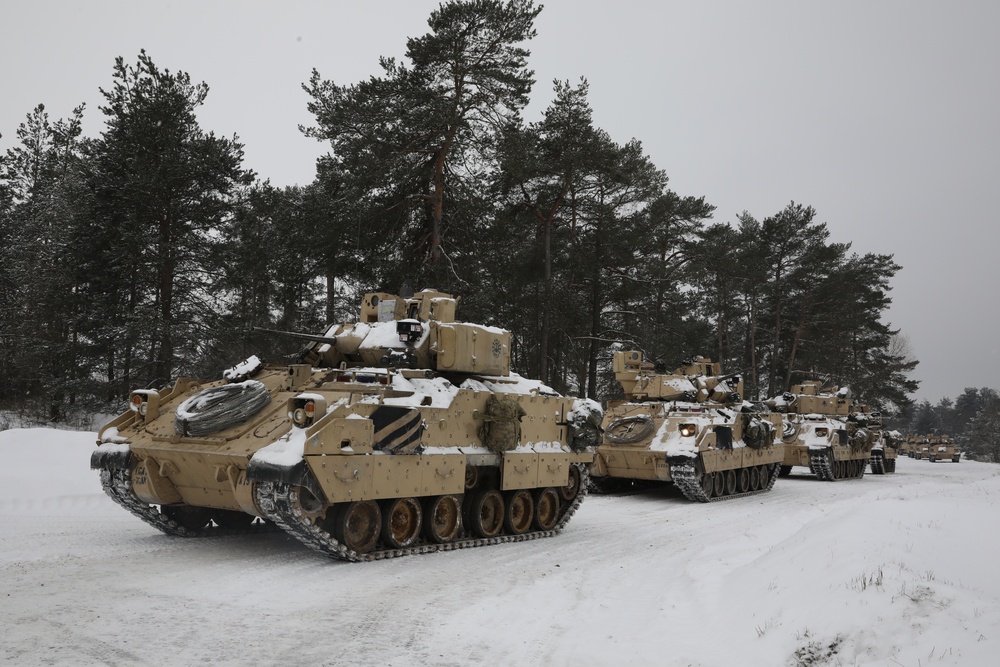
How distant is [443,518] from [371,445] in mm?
2161

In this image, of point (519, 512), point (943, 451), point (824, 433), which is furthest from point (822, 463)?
point (943, 451)

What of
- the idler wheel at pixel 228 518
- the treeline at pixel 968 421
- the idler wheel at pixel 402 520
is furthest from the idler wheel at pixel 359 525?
the treeline at pixel 968 421

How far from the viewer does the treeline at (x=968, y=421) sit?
238 ft

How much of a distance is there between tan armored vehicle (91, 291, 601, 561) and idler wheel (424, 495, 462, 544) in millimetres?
19

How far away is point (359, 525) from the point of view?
31.7ft

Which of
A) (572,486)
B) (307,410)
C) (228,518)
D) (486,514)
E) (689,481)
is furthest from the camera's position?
(689,481)

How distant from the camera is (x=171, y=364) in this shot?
2394 cm

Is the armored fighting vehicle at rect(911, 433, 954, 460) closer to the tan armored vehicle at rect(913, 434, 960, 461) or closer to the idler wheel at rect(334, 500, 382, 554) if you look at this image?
the tan armored vehicle at rect(913, 434, 960, 461)

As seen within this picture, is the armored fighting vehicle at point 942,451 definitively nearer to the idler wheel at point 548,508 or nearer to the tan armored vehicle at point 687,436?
the tan armored vehicle at point 687,436

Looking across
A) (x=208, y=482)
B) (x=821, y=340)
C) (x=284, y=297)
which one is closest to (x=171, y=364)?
(x=284, y=297)

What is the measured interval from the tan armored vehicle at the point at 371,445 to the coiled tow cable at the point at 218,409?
16 millimetres

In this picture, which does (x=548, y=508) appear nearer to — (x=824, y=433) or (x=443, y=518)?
(x=443, y=518)

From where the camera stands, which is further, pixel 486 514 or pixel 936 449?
pixel 936 449

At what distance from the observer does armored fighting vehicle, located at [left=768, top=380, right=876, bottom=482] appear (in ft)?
84.8
